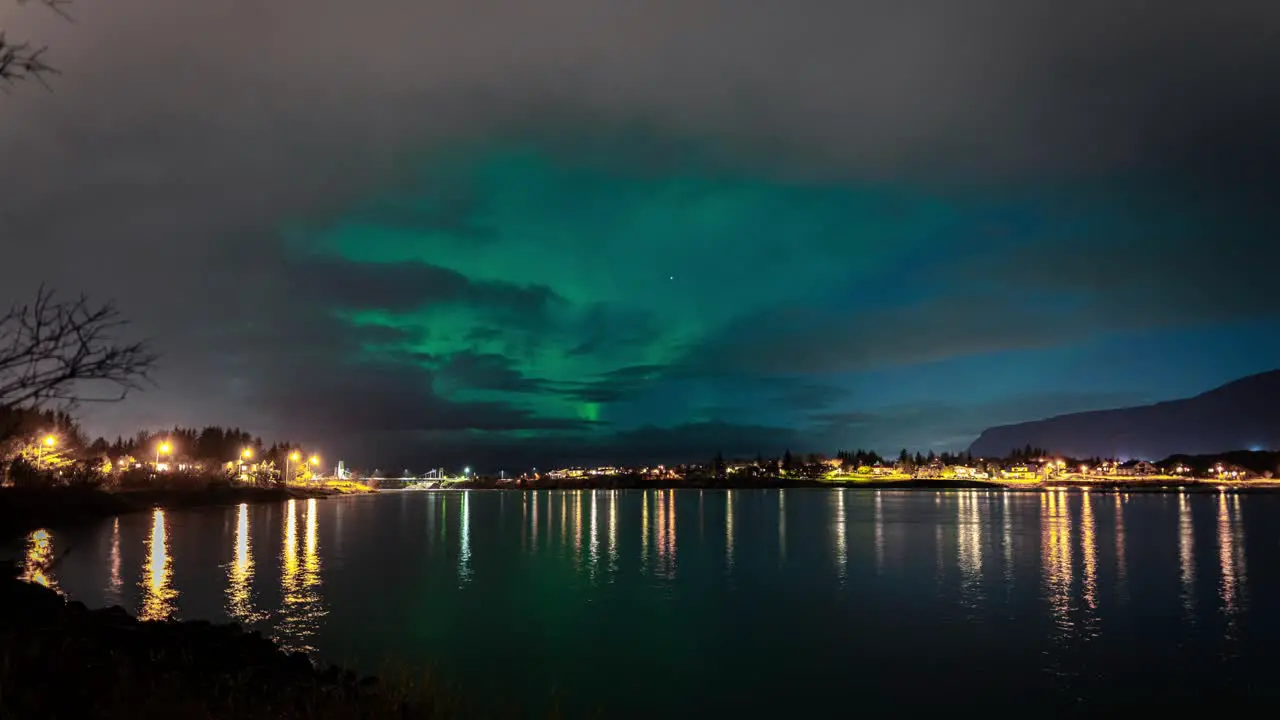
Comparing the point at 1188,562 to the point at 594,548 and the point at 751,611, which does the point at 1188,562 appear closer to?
the point at 751,611

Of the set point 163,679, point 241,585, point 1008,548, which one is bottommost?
point 1008,548

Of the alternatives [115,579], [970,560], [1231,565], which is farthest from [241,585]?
[1231,565]

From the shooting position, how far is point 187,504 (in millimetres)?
132000

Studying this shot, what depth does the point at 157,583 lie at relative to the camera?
43.5 m

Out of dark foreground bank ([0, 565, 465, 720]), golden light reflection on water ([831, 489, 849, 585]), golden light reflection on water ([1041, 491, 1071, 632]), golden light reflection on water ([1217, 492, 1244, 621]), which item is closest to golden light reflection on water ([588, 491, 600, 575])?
golden light reflection on water ([831, 489, 849, 585])

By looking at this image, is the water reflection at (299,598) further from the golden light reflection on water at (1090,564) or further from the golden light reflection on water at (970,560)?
the golden light reflection on water at (1090,564)

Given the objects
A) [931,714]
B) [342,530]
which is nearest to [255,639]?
[931,714]

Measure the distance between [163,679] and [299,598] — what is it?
25.8 meters

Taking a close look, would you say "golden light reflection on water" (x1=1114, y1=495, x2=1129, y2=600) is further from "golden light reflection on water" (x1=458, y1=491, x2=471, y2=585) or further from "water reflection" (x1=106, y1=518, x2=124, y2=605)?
"water reflection" (x1=106, y1=518, x2=124, y2=605)

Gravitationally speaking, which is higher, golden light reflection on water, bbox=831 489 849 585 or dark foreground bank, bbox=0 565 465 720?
dark foreground bank, bbox=0 565 465 720

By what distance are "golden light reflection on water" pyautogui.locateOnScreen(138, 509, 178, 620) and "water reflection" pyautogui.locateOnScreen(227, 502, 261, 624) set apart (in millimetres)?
2493

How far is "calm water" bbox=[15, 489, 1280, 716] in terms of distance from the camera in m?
24.8

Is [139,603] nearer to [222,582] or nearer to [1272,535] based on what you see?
[222,582]

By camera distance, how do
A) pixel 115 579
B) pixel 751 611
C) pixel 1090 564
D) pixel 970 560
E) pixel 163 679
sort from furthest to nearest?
pixel 970 560, pixel 1090 564, pixel 115 579, pixel 751 611, pixel 163 679
